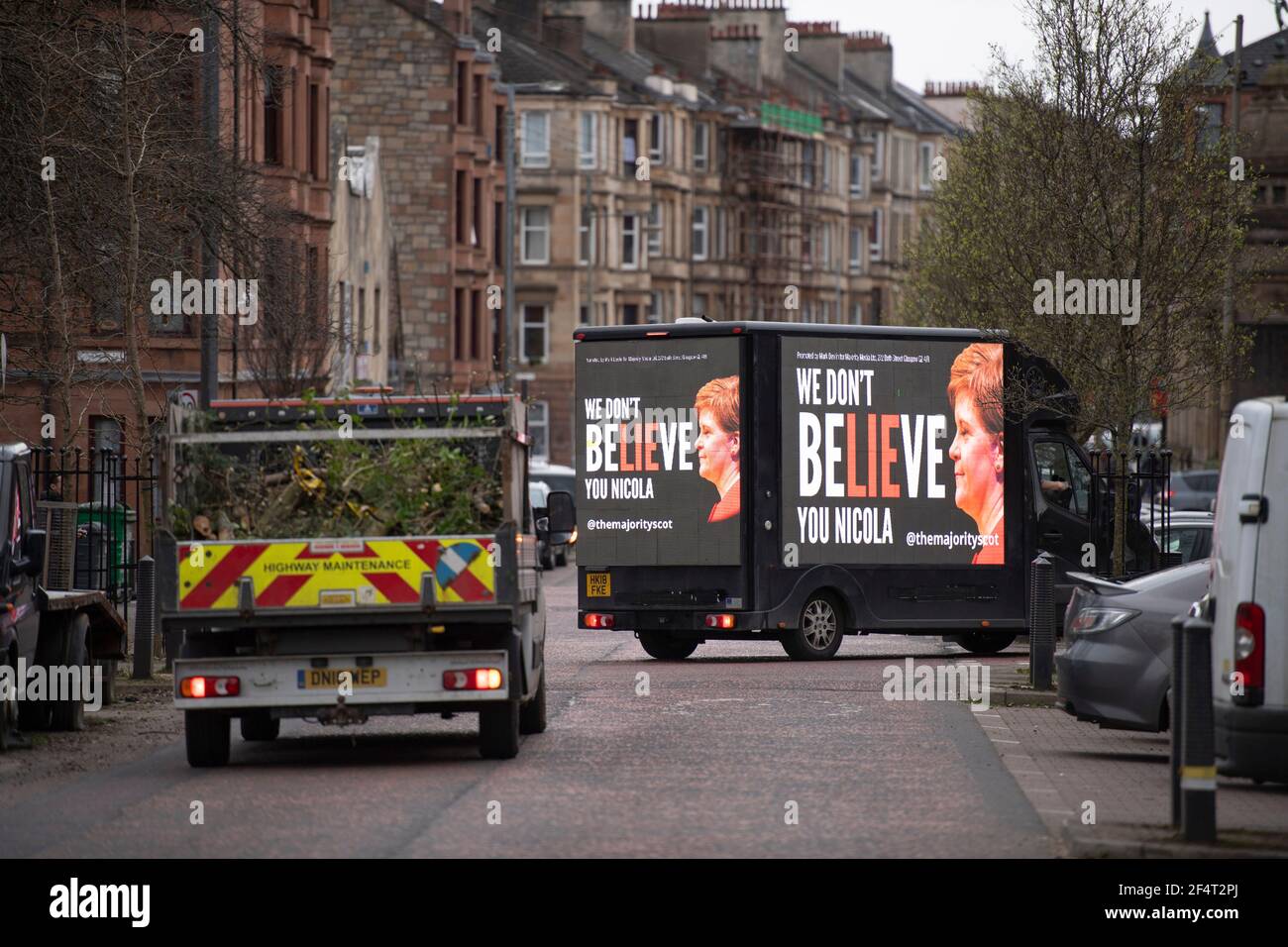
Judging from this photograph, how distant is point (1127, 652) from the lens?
14625 mm

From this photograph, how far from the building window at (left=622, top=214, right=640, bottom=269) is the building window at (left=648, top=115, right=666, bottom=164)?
2.42m

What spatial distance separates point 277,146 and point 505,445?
31.2 meters

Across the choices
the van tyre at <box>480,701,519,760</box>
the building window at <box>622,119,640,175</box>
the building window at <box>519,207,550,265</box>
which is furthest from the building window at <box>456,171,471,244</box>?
the van tyre at <box>480,701,519,760</box>

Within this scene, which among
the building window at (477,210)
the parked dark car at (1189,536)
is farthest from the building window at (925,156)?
the parked dark car at (1189,536)

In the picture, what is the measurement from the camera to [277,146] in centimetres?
4428

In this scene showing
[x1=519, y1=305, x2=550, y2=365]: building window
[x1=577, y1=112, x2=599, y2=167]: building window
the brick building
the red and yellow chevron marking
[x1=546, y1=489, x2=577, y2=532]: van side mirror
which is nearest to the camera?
the red and yellow chevron marking

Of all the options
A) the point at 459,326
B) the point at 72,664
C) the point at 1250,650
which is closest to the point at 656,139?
the point at 459,326

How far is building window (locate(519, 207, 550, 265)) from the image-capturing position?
8456 cm

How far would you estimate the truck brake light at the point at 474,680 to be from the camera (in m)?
13.7

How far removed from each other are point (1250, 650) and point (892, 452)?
11.9m

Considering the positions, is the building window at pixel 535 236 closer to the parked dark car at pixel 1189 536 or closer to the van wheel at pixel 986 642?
the parked dark car at pixel 1189 536

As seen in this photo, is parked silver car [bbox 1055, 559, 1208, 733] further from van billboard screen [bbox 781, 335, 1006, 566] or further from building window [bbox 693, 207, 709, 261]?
building window [bbox 693, 207, 709, 261]
